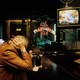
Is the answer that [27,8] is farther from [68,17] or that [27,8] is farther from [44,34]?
[68,17]

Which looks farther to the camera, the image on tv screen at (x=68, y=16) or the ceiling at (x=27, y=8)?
the ceiling at (x=27, y=8)

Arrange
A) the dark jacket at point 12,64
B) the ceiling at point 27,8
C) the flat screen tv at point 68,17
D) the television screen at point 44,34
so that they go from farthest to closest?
the ceiling at point 27,8
the television screen at point 44,34
the flat screen tv at point 68,17
the dark jacket at point 12,64

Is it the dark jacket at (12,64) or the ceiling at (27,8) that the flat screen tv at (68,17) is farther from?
the ceiling at (27,8)

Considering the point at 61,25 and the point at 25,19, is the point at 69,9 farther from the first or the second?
the point at 25,19

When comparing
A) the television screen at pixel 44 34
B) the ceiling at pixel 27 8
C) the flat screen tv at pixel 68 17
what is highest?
the ceiling at pixel 27 8

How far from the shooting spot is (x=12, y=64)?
11.0 ft

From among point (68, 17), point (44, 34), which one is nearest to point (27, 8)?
point (44, 34)

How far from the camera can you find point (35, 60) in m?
5.26

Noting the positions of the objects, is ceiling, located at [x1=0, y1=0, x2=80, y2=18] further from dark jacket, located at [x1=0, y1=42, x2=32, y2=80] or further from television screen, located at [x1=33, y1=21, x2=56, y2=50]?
dark jacket, located at [x1=0, y1=42, x2=32, y2=80]

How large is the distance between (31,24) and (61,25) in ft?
19.5

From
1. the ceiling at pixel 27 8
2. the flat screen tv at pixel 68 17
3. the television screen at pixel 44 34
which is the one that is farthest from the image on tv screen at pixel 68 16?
the ceiling at pixel 27 8

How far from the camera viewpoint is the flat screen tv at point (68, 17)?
25.4 ft

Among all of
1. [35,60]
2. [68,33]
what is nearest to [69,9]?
[35,60]

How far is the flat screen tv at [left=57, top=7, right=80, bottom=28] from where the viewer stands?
25.4ft
